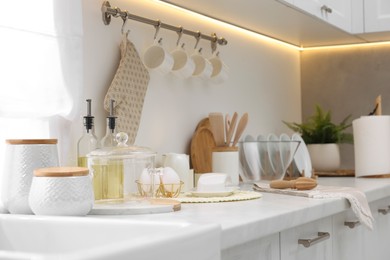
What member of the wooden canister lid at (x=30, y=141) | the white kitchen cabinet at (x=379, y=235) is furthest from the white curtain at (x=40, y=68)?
the white kitchen cabinet at (x=379, y=235)

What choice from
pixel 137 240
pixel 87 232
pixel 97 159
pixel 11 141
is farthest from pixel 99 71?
pixel 137 240

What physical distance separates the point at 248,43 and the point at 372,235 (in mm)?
1039

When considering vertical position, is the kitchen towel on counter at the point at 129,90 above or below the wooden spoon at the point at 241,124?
above

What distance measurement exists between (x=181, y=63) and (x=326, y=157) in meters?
1.08

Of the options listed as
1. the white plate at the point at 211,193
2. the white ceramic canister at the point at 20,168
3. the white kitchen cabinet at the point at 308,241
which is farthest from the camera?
the white plate at the point at 211,193

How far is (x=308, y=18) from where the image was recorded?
2.80 m

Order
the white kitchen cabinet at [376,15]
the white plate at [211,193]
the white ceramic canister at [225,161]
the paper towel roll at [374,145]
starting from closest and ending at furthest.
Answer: the white plate at [211,193] → the white ceramic canister at [225,161] → the paper towel roll at [374,145] → the white kitchen cabinet at [376,15]

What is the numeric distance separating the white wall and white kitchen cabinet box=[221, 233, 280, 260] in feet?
2.09

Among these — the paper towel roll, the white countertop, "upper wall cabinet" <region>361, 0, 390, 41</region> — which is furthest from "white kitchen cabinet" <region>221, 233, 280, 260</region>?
"upper wall cabinet" <region>361, 0, 390, 41</region>

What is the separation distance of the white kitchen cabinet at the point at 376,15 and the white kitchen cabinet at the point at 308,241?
55.4 inches

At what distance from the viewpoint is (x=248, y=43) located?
3.09 m

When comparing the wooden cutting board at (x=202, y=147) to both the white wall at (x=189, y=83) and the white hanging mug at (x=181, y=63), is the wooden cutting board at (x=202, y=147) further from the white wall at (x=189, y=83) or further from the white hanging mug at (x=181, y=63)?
the white hanging mug at (x=181, y=63)

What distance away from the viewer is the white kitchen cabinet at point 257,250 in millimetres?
1437

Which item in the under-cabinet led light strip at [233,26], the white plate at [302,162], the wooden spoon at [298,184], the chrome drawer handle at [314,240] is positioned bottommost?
the chrome drawer handle at [314,240]
